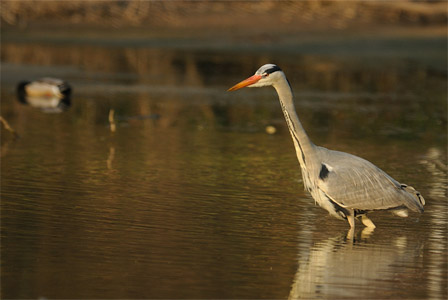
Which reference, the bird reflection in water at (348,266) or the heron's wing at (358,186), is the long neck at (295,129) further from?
the bird reflection in water at (348,266)

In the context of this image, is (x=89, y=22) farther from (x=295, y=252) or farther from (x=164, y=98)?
(x=295, y=252)

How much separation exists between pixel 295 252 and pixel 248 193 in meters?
2.96

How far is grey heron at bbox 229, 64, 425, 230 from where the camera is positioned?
10328 mm

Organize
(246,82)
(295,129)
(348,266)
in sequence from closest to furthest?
(348,266), (246,82), (295,129)

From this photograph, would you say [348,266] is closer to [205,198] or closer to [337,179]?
[337,179]

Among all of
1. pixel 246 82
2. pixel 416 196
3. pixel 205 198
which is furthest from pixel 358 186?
pixel 205 198

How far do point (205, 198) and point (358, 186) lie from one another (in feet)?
7.47

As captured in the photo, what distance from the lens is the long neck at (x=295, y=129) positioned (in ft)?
34.1

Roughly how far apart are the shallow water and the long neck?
0.78 metres

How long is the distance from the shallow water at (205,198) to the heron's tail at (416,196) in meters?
0.29

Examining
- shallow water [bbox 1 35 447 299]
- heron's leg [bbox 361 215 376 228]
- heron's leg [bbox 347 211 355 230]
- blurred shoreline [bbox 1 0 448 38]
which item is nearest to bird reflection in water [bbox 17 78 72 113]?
shallow water [bbox 1 35 447 299]

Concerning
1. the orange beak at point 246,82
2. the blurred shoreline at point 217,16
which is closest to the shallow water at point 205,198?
the orange beak at point 246,82

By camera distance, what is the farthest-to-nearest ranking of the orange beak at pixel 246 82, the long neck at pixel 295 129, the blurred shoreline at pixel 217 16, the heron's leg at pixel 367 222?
the blurred shoreline at pixel 217 16 < the heron's leg at pixel 367 222 < the long neck at pixel 295 129 < the orange beak at pixel 246 82

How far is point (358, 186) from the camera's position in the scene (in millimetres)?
10375
